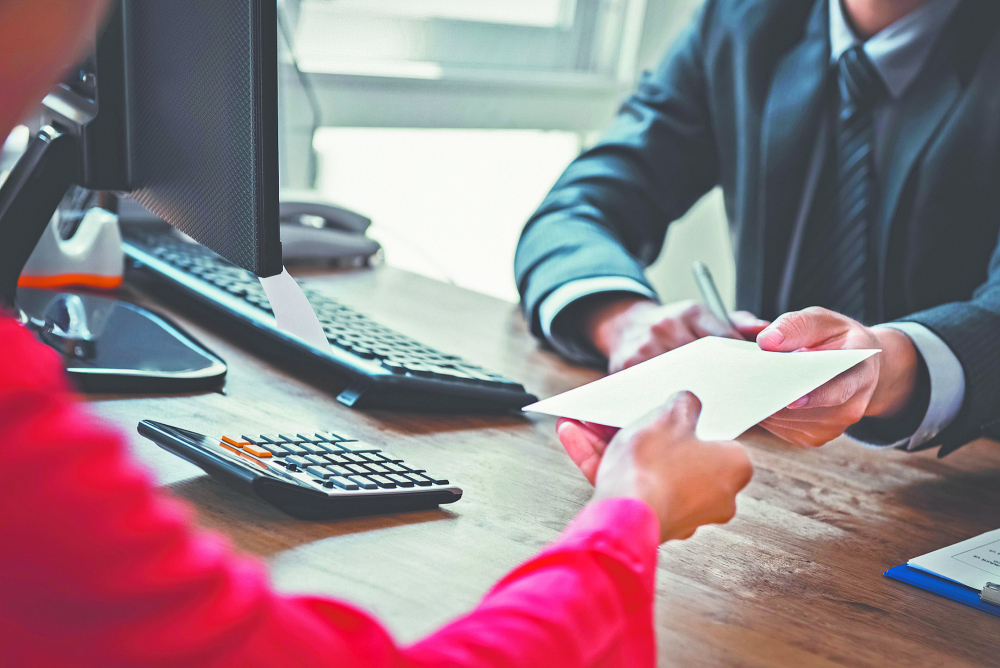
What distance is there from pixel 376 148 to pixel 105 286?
1.00m

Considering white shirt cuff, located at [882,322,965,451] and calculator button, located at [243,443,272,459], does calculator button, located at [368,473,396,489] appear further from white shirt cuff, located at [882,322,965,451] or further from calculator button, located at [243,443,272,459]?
white shirt cuff, located at [882,322,965,451]

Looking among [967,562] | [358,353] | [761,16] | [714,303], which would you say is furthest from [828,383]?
[761,16]

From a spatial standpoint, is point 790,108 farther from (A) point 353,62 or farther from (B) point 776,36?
(A) point 353,62

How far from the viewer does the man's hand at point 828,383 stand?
2.24ft

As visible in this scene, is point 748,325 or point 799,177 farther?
point 799,177

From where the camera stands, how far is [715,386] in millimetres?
568

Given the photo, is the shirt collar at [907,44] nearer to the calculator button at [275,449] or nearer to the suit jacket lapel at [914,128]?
the suit jacket lapel at [914,128]

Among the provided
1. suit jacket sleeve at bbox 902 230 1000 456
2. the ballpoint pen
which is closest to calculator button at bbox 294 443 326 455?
the ballpoint pen

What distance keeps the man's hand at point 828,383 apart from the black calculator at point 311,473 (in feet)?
0.95

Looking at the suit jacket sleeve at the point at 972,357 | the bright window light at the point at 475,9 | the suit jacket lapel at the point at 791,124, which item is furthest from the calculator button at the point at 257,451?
the bright window light at the point at 475,9

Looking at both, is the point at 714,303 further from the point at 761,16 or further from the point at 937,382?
the point at 761,16

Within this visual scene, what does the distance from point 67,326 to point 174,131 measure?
0.23m

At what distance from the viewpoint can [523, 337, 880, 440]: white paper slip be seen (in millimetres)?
521

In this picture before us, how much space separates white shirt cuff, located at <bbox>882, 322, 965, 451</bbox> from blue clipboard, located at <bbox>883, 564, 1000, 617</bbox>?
0.25 metres
